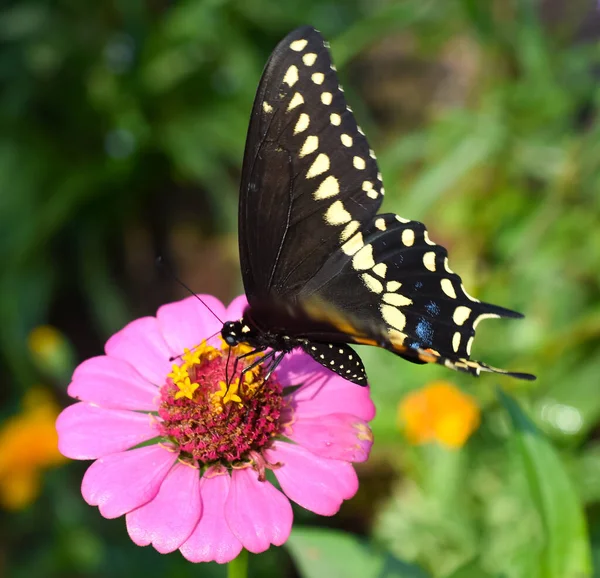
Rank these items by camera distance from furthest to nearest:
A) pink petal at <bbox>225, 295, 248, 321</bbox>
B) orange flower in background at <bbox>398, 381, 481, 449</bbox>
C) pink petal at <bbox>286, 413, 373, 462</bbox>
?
orange flower in background at <bbox>398, 381, 481, 449</bbox> → pink petal at <bbox>225, 295, 248, 321</bbox> → pink petal at <bbox>286, 413, 373, 462</bbox>

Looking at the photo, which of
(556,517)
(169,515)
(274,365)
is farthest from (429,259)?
(169,515)

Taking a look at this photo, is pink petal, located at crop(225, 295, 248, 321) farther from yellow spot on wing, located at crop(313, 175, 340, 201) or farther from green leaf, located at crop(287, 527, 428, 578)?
green leaf, located at crop(287, 527, 428, 578)

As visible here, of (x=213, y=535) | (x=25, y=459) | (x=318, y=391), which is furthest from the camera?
(x=25, y=459)

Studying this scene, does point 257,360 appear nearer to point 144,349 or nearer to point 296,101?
point 144,349

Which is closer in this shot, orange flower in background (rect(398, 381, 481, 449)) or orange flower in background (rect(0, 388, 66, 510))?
orange flower in background (rect(398, 381, 481, 449))

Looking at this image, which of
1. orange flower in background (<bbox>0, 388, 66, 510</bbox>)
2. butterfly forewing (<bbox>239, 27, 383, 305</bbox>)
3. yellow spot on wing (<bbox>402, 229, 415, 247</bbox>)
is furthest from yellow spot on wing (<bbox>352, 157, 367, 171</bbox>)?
orange flower in background (<bbox>0, 388, 66, 510</bbox>)

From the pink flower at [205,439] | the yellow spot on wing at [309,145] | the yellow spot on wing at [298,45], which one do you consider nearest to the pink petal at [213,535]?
the pink flower at [205,439]
